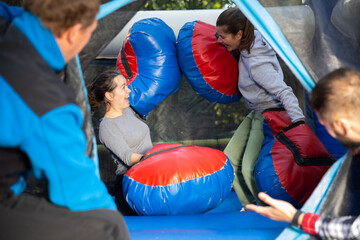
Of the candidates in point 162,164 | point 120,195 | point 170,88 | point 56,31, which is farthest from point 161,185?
point 56,31

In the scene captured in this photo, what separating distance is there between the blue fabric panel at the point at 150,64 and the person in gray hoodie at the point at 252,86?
310mm

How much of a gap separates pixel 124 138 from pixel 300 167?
2.81 feet

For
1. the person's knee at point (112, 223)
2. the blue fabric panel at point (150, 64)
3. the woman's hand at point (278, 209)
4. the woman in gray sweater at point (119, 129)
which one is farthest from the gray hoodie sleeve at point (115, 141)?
the person's knee at point (112, 223)

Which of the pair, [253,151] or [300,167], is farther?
[253,151]

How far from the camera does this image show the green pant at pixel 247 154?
237 cm

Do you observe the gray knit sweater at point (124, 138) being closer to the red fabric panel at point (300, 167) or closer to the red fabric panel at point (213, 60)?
the red fabric panel at point (213, 60)


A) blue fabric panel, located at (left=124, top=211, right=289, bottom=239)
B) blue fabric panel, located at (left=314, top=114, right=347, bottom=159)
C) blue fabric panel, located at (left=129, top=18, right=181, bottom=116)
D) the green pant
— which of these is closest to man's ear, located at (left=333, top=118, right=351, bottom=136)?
blue fabric panel, located at (left=124, top=211, right=289, bottom=239)

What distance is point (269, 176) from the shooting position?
211 cm

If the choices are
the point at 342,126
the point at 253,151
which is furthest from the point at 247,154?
the point at 342,126

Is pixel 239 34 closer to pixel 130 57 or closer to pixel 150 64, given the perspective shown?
pixel 150 64

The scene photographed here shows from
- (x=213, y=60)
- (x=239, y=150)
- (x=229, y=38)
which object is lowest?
(x=239, y=150)

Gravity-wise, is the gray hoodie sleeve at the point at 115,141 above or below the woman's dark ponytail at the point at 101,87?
below

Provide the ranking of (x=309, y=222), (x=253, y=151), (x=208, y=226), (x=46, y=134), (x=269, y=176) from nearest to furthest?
1. (x=46, y=134)
2. (x=309, y=222)
3. (x=208, y=226)
4. (x=269, y=176)
5. (x=253, y=151)

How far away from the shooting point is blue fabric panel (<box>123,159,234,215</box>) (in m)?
1.91
